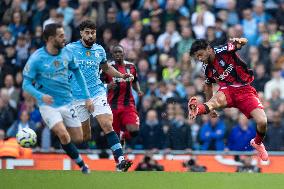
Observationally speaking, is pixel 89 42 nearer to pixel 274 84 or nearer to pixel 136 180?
pixel 136 180

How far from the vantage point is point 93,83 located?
15.7m

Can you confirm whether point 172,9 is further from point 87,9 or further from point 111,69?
point 111,69

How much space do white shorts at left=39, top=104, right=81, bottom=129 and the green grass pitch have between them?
0.79m

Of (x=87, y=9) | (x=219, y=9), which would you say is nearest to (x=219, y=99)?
(x=219, y=9)

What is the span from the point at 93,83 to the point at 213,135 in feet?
13.9

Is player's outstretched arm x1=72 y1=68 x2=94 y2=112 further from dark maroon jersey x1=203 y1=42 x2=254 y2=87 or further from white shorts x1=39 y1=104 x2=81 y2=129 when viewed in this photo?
dark maroon jersey x1=203 y1=42 x2=254 y2=87

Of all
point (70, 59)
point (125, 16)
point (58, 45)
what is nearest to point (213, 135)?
point (125, 16)

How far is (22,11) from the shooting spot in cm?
2380

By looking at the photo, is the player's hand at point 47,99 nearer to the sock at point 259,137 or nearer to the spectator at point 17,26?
the sock at point 259,137

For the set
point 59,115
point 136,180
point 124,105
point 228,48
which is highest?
point 228,48

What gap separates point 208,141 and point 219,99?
3.74 m

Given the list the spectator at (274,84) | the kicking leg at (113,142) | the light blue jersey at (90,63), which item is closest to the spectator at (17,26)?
the spectator at (274,84)

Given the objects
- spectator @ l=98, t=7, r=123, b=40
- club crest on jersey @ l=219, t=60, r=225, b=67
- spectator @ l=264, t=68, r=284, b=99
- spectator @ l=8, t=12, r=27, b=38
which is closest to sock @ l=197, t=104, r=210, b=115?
club crest on jersey @ l=219, t=60, r=225, b=67

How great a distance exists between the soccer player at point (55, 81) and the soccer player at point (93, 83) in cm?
108
